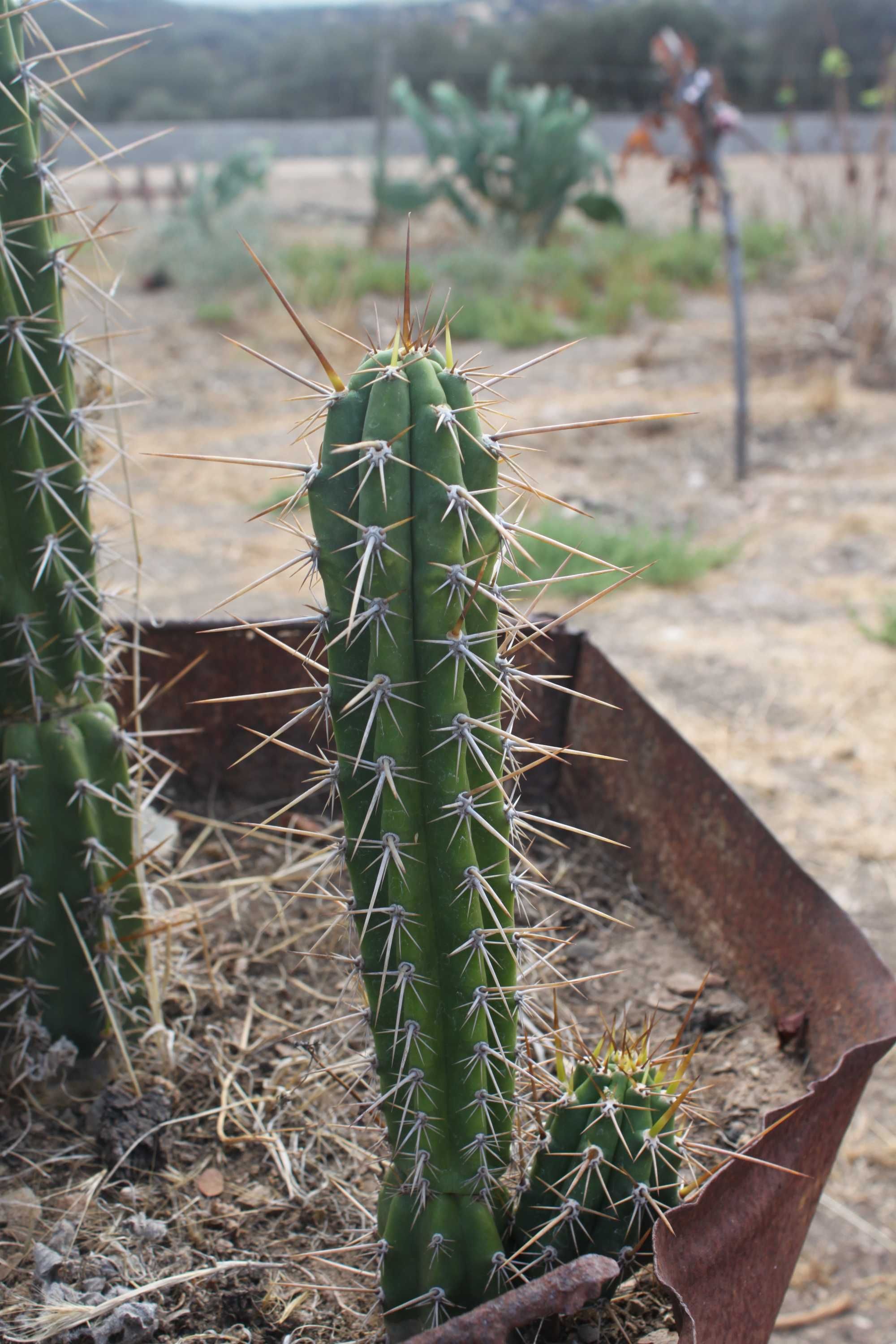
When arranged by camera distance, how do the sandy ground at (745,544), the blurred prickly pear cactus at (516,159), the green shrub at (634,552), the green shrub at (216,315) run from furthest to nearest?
the blurred prickly pear cactus at (516,159) < the green shrub at (216,315) < the green shrub at (634,552) < the sandy ground at (745,544)

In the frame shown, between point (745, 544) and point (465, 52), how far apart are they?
2581 cm

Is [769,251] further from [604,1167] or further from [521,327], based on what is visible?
[604,1167]

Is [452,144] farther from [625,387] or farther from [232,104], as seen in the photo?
[232,104]

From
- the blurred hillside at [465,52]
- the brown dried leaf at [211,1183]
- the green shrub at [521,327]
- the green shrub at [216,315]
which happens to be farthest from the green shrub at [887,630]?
the blurred hillside at [465,52]

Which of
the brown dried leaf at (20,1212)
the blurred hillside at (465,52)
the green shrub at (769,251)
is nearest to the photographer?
the brown dried leaf at (20,1212)

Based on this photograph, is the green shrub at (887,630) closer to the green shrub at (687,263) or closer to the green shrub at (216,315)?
the green shrub at (216,315)

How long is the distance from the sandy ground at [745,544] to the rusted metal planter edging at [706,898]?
2.30ft

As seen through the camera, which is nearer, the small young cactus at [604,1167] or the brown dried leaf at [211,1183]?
the small young cactus at [604,1167]

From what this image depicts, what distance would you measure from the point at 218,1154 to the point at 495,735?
3.05 ft

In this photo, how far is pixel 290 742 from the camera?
2578 millimetres

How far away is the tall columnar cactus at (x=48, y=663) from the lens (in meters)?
1.58

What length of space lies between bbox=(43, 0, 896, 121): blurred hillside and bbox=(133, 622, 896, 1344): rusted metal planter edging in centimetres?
1960

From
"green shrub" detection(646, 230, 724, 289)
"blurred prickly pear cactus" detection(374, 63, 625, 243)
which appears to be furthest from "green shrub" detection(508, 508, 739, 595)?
"blurred prickly pear cactus" detection(374, 63, 625, 243)

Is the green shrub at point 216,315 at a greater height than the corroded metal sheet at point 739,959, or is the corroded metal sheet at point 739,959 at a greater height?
the green shrub at point 216,315
